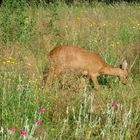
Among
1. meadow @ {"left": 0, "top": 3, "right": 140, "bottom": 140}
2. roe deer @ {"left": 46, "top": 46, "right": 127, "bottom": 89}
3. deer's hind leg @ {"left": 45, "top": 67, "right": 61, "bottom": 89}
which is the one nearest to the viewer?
meadow @ {"left": 0, "top": 3, "right": 140, "bottom": 140}

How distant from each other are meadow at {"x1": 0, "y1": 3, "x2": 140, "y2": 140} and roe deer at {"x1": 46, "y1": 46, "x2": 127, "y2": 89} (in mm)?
183

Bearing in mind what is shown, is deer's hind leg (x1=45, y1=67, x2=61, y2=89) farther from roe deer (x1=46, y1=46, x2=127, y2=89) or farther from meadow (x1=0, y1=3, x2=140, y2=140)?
roe deer (x1=46, y1=46, x2=127, y2=89)

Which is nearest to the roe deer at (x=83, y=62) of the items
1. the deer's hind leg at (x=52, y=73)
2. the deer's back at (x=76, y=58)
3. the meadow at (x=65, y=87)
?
the deer's back at (x=76, y=58)

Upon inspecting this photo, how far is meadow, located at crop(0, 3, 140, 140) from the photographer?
4.76 m

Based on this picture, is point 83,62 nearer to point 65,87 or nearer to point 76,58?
point 76,58

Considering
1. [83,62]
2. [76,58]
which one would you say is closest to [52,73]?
[76,58]

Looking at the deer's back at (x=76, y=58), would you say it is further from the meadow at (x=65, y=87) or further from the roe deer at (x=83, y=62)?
the meadow at (x=65, y=87)

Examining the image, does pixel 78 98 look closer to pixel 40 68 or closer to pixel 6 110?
pixel 6 110

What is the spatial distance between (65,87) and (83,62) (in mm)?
2628

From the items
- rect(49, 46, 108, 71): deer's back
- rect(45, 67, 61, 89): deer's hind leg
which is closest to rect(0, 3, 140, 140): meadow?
rect(45, 67, 61, 89): deer's hind leg

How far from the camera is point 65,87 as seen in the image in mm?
5895

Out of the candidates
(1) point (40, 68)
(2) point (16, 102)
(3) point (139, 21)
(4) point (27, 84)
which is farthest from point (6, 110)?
(3) point (139, 21)

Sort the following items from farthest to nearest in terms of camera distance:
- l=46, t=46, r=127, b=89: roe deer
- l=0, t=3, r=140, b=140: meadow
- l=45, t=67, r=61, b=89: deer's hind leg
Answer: l=46, t=46, r=127, b=89: roe deer
l=45, t=67, r=61, b=89: deer's hind leg
l=0, t=3, r=140, b=140: meadow

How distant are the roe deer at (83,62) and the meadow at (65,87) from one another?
0.18 metres
